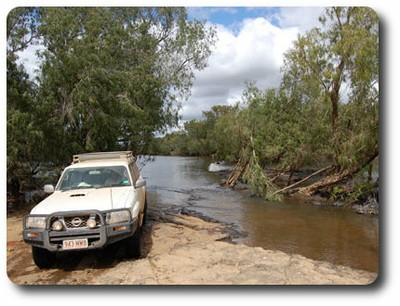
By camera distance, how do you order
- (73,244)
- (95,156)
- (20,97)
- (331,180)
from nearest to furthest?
(73,244)
(95,156)
(20,97)
(331,180)

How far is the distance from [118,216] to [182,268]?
126cm

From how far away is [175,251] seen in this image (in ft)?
22.8

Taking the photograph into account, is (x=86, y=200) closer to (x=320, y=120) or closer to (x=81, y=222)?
(x=81, y=222)

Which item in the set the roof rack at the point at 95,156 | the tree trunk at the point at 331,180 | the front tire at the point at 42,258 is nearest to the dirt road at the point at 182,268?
the front tire at the point at 42,258

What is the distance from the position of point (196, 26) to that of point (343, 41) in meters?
7.03

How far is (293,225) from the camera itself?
1073 centimetres

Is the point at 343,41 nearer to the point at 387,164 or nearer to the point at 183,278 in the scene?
the point at 387,164

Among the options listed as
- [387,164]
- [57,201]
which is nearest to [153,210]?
[57,201]

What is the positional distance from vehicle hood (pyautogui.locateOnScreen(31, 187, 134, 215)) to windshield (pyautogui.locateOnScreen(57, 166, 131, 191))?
10.1 inches

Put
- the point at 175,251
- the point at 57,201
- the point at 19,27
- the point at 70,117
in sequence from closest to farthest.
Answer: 1. the point at 57,201
2. the point at 175,251
3. the point at 19,27
4. the point at 70,117

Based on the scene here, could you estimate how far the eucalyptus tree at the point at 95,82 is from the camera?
393 inches

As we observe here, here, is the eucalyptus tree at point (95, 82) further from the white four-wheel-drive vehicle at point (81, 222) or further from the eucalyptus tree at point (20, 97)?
the white four-wheel-drive vehicle at point (81, 222)

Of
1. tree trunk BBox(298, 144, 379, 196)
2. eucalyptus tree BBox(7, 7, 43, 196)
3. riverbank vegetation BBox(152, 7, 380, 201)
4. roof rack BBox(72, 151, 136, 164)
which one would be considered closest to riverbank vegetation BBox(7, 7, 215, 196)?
eucalyptus tree BBox(7, 7, 43, 196)

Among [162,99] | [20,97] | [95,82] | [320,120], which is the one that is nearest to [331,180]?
[320,120]
